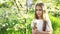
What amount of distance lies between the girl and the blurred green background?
44 mm

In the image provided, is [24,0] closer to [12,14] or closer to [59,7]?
[12,14]

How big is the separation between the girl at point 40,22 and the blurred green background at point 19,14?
0.14ft

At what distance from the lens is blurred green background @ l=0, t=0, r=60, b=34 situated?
200cm

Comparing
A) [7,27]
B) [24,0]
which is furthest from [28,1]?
[7,27]

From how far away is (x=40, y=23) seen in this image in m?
2.00

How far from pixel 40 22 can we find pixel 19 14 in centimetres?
25

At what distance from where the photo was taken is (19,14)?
2041mm

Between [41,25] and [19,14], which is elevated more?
[19,14]

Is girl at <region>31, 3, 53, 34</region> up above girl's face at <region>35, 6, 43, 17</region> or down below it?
below

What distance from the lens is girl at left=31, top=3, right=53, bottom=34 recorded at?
1.98 meters

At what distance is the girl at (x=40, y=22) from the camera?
198 cm

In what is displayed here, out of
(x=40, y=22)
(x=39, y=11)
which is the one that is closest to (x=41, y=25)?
(x=40, y=22)

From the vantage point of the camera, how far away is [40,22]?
200cm

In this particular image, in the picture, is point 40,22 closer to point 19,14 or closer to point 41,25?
point 41,25
